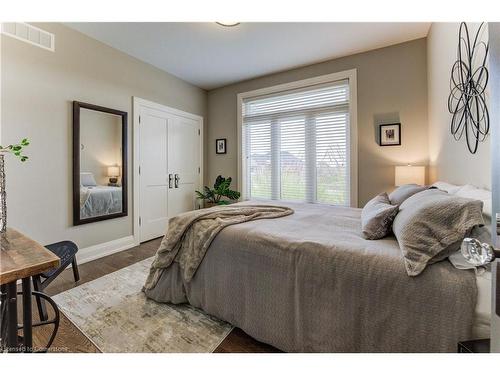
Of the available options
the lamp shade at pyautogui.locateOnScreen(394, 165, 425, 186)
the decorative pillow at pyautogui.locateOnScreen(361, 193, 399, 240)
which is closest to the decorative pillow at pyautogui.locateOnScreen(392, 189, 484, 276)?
the decorative pillow at pyautogui.locateOnScreen(361, 193, 399, 240)

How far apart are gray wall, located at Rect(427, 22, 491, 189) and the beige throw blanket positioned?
1.41 metres

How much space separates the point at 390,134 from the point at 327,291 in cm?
264

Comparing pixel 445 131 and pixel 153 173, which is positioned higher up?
pixel 445 131

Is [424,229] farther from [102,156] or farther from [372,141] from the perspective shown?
[102,156]

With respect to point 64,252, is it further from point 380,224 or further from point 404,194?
point 404,194

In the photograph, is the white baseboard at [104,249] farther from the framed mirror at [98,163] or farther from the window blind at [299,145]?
the window blind at [299,145]

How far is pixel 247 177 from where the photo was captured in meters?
4.28

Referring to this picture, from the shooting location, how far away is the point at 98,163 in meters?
2.96

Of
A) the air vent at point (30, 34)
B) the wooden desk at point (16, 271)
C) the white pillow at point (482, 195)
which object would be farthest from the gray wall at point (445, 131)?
the air vent at point (30, 34)

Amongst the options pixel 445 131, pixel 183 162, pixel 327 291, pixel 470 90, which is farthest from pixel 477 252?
pixel 183 162

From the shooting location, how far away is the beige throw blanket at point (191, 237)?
170cm

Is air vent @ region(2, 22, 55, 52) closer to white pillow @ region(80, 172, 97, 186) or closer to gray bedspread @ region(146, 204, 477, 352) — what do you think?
white pillow @ region(80, 172, 97, 186)

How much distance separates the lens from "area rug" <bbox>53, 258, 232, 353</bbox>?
1454mm

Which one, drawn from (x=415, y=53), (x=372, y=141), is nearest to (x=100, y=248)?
(x=372, y=141)
